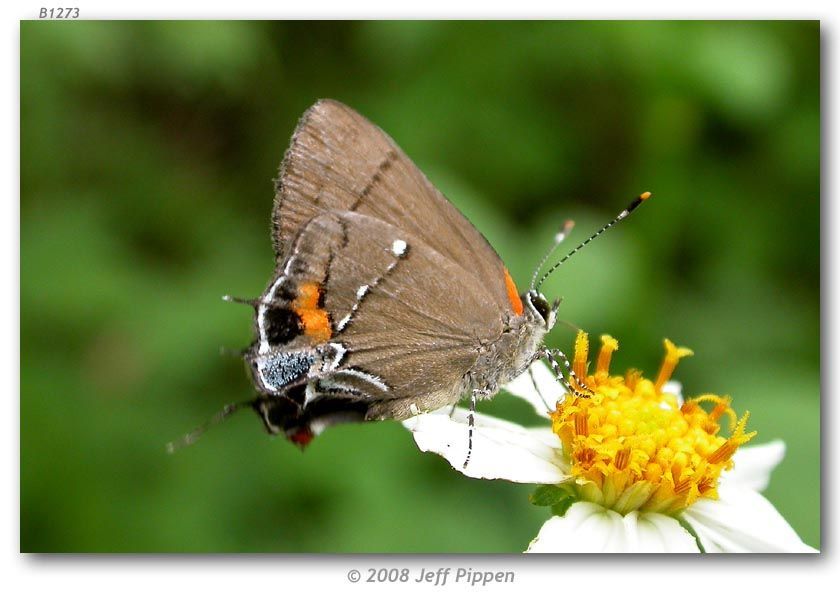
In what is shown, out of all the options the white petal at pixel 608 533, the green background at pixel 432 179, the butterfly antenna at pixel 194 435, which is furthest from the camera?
the butterfly antenna at pixel 194 435

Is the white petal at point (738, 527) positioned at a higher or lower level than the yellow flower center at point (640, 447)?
lower

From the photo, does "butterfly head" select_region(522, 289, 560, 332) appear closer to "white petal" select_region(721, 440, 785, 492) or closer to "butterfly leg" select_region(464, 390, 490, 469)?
"butterfly leg" select_region(464, 390, 490, 469)

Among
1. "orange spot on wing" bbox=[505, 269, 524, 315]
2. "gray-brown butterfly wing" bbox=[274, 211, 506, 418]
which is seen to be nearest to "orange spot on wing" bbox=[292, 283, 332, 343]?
"gray-brown butterfly wing" bbox=[274, 211, 506, 418]

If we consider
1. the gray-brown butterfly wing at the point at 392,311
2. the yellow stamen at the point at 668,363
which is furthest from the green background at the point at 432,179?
the gray-brown butterfly wing at the point at 392,311

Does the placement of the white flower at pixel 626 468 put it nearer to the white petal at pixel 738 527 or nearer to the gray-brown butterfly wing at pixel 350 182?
the white petal at pixel 738 527

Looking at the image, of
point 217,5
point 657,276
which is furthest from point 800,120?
point 217,5

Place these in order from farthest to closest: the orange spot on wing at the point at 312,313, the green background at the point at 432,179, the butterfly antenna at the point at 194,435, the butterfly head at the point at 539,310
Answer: the butterfly antenna at the point at 194,435 < the green background at the point at 432,179 < the butterfly head at the point at 539,310 < the orange spot on wing at the point at 312,313

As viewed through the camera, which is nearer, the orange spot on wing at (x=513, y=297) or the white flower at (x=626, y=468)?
the white flower at (x=626, y=468)
